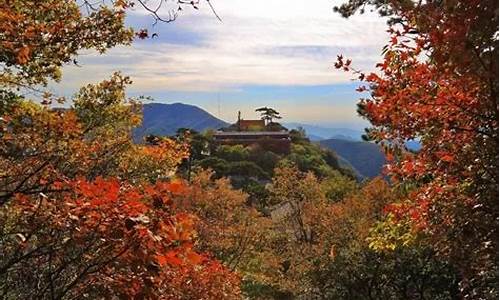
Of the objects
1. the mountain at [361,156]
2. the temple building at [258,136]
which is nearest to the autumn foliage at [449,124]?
the temple building at [258,136]

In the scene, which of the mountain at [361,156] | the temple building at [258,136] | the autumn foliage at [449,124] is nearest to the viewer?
the autumn foliage at [449,124]

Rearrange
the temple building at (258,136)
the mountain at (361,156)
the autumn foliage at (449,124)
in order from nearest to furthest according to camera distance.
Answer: the autumn foliage at (449,124)
the temple building at (258,136)
the mountain at (361,156)

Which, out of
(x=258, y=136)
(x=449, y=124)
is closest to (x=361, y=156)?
(x=258, y=136)

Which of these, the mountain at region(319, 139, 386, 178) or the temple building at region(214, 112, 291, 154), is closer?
the temple building at region(214, 112, 291, 154)

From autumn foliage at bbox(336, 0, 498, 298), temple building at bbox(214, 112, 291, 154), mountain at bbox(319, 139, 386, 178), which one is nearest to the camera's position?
autumn foliage at bbox(336, 0, 498, 298)

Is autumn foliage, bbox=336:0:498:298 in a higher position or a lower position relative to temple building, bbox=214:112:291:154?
higher

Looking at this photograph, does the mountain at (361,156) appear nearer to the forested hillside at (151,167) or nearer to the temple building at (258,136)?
the temple building at (258,136)

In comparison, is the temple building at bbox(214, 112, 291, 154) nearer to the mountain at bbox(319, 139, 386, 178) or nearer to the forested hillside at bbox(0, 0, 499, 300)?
the forested hillside at bbox(0, 0, 499, 300)

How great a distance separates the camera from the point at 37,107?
762 cm

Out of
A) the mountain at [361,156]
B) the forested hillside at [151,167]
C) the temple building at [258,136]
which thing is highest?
the forested hillside at [151,167]

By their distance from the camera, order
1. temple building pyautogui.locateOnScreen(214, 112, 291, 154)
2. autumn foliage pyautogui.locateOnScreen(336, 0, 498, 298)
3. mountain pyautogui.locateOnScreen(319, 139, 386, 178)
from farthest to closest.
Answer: mountain pyautogui.locateOnScreen(319, 139, 386, 178) < temple building pyautogui.locateOnScreen(214, 112, 291, 154) < autumn foliage pyautogui.locateOnScreen(336, 0, 498, 298)

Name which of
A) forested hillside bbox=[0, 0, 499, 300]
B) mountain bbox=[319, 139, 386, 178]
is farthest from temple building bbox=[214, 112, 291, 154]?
mountain bbox=[319, 139, 386, 178]

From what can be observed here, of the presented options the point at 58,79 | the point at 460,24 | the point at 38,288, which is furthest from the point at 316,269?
the point at 460,24

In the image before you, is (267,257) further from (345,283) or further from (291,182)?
(345,283)
